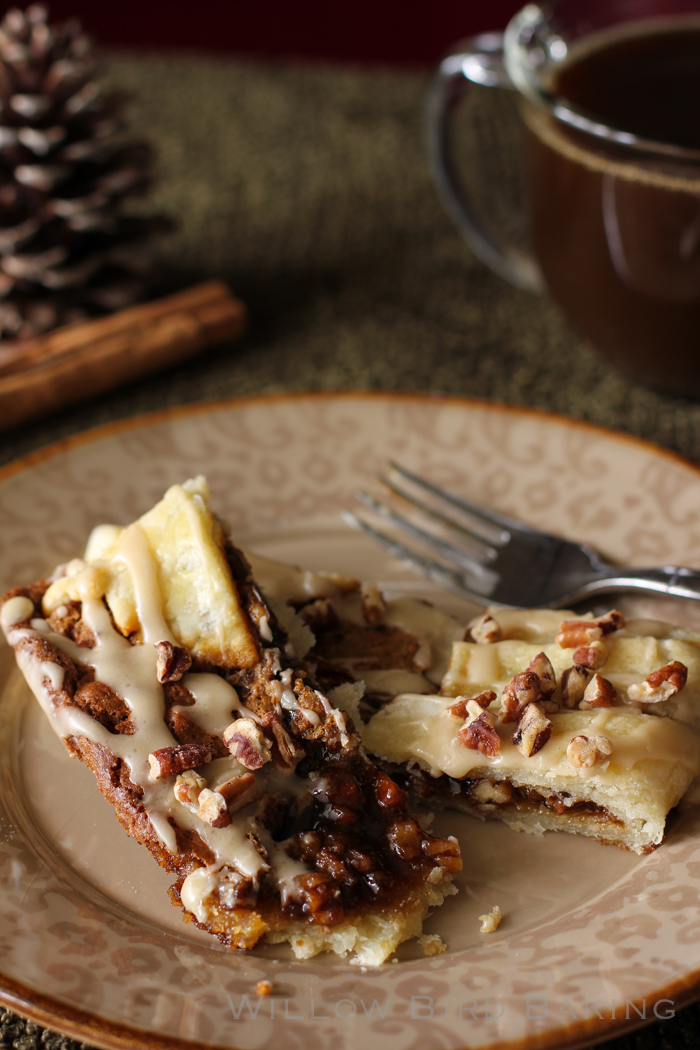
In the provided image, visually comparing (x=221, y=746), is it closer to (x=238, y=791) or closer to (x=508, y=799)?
(x=238, y=791)

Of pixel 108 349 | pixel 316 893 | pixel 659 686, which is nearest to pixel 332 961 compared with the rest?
pixel 316 893

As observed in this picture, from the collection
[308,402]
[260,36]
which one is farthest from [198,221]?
[260,36]

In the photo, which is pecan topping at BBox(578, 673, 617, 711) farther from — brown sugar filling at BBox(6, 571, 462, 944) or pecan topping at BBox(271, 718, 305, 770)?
pecan topping at BBox(271, 718, 305, 770)

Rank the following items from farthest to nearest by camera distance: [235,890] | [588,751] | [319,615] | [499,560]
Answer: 1. [499,560]
2. [319,615]
3. [588,751]
4. [235,890]

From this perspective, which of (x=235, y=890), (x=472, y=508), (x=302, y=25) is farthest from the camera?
(x=302, y=25)

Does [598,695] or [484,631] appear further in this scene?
[484,631]
